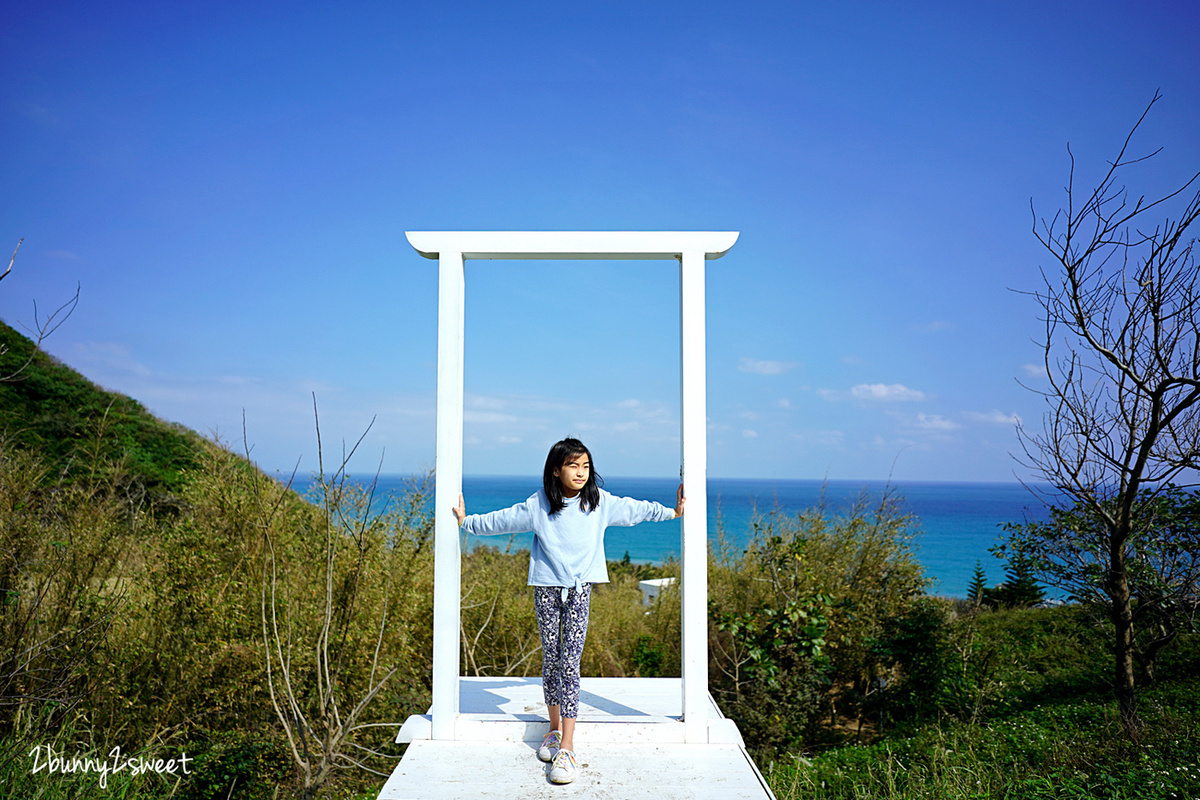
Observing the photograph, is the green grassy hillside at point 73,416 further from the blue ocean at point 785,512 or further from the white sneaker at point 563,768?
the white sneaker at point 563,768

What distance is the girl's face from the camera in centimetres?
276

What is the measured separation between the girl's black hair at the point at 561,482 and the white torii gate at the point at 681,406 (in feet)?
1.17

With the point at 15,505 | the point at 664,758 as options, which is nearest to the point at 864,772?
the point at 664,758

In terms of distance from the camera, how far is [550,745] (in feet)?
8.71

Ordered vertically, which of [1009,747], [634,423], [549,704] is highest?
[634,423]

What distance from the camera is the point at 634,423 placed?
13.0 feet

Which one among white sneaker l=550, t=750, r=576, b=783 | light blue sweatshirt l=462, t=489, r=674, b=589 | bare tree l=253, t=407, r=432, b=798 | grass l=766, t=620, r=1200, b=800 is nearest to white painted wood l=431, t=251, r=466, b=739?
light blue sweatshirt l=462, t=489, r=674, b=589

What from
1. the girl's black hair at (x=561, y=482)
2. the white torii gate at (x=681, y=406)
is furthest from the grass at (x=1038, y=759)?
the girl's black hair at (x=561, y=482)

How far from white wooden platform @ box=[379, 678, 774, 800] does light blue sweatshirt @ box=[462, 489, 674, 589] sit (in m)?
0.60

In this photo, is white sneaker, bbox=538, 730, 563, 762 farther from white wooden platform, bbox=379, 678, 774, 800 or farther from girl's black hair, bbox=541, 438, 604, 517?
girl's black hair, bbox=541, 438, 604, 517

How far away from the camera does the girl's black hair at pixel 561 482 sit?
2.77m

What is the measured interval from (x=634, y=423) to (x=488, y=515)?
4.44 feet

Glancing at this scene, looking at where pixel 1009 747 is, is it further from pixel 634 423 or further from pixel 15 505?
pixel 15 505

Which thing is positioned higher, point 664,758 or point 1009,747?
point 664,758
